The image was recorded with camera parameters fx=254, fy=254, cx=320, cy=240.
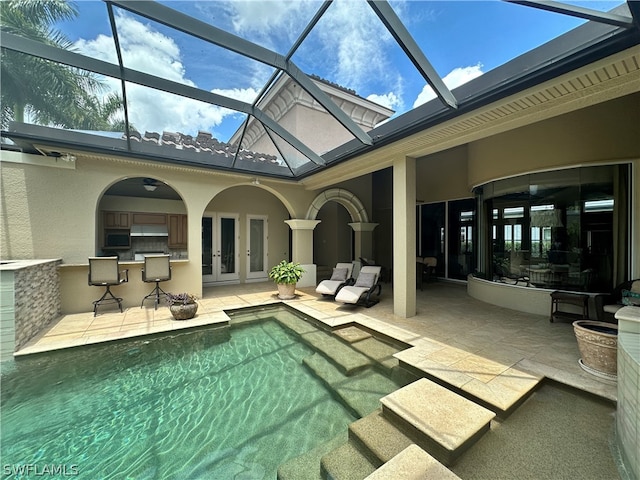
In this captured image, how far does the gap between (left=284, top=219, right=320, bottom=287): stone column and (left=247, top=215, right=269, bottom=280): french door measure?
1569 millimetres

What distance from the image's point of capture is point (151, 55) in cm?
439

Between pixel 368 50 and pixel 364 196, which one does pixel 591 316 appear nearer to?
pixel 368 50

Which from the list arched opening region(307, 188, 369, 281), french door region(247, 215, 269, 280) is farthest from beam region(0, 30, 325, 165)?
arched opening region(307, 188, 369, 281)

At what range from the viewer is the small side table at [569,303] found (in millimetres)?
5000

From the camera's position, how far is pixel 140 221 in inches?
Answer: 360

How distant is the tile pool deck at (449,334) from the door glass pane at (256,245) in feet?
8.34

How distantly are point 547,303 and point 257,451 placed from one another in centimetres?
665

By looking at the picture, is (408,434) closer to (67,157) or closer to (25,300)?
(25,300)

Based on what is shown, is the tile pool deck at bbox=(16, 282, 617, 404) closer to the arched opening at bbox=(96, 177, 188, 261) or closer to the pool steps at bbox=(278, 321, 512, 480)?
the pool steps at bbox=(278, 321, 512, 480)

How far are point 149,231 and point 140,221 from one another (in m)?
0.45

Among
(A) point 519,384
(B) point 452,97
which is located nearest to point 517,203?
(B) point 452,97

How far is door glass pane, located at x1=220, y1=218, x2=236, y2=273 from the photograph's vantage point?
9.83m

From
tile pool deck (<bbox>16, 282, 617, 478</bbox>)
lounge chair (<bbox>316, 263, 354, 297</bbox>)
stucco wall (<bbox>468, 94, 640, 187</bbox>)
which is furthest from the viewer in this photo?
lounge chair (<bbox>316, 263, 354, 297</bbox>)

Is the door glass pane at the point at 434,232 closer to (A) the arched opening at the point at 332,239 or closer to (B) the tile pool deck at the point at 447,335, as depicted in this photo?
(B) the tile pool deck at the point at 447,335
